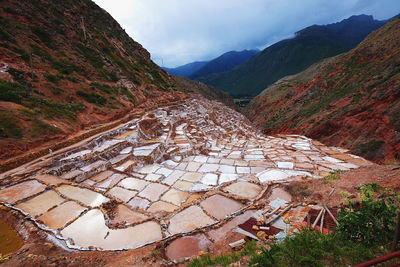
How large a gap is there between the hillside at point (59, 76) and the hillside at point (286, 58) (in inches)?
3276

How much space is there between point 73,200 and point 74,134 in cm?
564

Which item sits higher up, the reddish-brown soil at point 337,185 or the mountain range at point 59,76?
the mountain range at point 59,76

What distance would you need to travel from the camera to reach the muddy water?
387cm

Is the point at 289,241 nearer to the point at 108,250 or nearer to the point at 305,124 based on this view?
the point at 108,250

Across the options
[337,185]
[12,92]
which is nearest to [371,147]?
[337,185]

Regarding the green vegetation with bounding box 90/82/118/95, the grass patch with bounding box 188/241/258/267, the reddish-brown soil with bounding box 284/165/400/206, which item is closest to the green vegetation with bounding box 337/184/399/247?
the grass patch with bounding box 188/241/258/267

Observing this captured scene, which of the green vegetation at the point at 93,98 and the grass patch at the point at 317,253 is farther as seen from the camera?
the green vegetation at the point at 93,98

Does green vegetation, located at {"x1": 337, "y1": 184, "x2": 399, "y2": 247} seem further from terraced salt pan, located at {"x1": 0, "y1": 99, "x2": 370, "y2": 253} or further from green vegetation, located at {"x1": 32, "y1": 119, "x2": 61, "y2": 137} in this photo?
green vegetation, located at {"x1": 32, "y1": 119, "x2": 61, "y2": 137}

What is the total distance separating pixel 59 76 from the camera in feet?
50.4

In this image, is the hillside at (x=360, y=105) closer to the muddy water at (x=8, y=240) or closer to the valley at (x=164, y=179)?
the valley at (x=164, y=179)

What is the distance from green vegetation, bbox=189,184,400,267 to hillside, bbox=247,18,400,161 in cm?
1189

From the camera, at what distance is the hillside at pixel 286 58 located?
355 ft

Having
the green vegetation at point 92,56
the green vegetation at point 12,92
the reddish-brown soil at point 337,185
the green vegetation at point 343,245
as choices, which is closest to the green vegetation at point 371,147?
the reddish-brown soil at point 337,185

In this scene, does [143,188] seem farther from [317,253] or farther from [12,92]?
[12,92]
